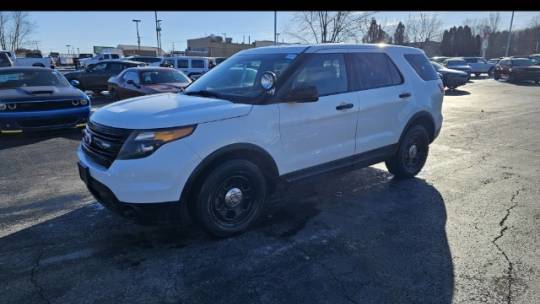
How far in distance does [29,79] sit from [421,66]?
834cm

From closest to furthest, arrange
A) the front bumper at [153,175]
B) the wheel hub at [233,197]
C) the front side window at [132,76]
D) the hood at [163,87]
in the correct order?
1. the front bumper at [153,175]
2. the wheel hub at [233,197]
3. the hood at [163,87]
4. the front side window at [132,76]

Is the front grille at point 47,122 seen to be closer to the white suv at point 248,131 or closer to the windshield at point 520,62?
the white suv at point 248,131

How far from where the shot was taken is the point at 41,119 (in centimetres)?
771

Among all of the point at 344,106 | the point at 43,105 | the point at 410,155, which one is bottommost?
the point at 410,155

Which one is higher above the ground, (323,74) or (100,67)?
(323,74)

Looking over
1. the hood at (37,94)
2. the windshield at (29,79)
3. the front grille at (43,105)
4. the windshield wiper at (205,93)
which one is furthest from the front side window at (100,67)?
the windshield wiper at (205,93)

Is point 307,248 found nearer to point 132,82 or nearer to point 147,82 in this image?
point 147,82

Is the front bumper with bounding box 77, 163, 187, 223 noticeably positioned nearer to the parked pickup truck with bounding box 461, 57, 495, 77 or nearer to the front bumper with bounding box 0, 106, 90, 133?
the front bumper with bounding box 0, 106, 90, 133

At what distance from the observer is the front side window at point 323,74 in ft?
13.2

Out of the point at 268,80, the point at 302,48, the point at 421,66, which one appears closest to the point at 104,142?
the point at 268,80

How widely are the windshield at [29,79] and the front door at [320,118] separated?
723 centimetres

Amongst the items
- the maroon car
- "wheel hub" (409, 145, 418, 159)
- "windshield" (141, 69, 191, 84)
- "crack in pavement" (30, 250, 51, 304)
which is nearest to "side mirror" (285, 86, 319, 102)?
"wheel hub" (409, 145, 418, 159)

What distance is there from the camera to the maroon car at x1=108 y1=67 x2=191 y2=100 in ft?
34.3
